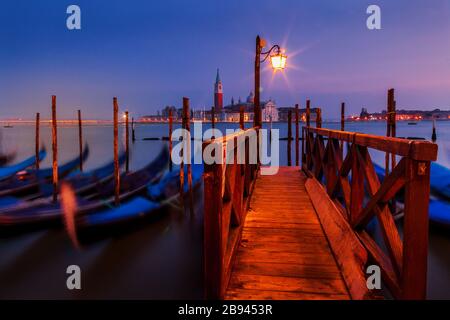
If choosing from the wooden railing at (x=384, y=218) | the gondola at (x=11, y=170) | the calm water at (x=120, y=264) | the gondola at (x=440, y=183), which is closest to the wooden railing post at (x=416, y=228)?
the wooden railing at (x=384, y=218)

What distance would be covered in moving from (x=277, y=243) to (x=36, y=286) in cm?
434

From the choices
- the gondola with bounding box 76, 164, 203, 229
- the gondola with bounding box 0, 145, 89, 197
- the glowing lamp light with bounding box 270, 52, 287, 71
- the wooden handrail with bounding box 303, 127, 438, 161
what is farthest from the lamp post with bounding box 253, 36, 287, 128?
the gondola with bounding box 0, 145, 89, 197

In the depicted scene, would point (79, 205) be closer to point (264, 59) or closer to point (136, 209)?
point (136, 209)

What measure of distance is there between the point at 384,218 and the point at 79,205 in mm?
7479

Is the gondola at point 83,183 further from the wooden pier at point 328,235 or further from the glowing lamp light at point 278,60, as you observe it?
the wooden pier at point 328,235

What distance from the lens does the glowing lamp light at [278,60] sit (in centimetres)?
775

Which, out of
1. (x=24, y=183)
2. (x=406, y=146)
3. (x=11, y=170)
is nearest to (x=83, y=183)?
(x=24, y=183)

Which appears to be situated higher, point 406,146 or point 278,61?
point 278,61

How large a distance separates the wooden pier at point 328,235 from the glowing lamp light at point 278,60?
3.74 metres

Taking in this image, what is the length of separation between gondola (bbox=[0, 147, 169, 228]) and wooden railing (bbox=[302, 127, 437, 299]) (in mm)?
5804

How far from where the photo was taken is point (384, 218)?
2445 millimetres

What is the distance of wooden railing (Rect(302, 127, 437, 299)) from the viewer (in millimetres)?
1900

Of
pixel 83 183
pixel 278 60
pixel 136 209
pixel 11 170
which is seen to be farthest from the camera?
pixel 11 170
